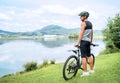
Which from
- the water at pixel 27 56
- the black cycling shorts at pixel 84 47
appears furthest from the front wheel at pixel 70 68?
the water at pixel 27 56

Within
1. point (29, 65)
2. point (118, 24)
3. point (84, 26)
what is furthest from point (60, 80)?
point (118, 24)


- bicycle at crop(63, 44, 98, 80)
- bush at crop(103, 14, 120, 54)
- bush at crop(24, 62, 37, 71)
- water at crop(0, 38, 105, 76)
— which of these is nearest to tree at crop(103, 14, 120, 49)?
bush at crop(103, 14, 120, 54)

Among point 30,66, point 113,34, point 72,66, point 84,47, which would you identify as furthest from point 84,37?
point 113,34

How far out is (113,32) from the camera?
131ft

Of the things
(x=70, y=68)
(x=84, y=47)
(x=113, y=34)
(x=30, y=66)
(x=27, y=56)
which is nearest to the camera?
(x=84, y=47)

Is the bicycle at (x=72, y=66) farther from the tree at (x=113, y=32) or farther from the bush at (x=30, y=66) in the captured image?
the tree at (x=113, y=32)

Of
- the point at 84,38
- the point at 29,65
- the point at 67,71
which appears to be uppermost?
the point at 84,38

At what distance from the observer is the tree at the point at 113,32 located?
39.6 m

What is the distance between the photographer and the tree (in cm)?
3962

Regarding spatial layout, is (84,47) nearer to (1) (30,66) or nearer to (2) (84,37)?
(2) (84,37)

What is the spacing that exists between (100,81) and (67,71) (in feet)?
4.01

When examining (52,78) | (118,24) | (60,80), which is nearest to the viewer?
(60,80)

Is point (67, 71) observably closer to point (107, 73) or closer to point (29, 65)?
point (107, 73)

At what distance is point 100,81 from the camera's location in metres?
11.1
